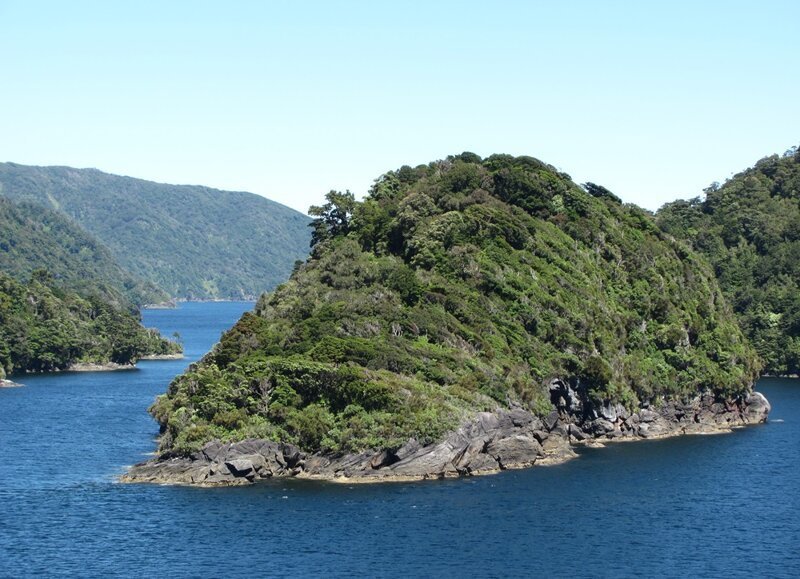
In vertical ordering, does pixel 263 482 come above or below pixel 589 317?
below

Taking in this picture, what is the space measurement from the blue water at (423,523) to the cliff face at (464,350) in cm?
670

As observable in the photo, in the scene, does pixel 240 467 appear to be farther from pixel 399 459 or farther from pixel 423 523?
pixel 423 523

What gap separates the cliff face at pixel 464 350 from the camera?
438 feet

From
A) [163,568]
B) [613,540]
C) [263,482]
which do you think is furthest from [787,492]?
[163,568]

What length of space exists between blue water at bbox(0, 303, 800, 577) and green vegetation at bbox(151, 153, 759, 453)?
34.1 ft

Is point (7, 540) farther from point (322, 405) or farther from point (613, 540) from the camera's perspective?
point (613, 540)

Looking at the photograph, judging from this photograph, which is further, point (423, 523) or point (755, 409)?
point (755, 409)

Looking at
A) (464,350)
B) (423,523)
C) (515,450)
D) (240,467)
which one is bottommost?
(423,523)

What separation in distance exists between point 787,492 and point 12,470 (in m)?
89.7

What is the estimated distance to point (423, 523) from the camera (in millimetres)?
111125

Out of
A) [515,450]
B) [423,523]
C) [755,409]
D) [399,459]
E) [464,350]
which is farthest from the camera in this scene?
[755,409]

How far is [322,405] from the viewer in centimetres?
13675

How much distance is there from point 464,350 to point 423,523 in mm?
46414

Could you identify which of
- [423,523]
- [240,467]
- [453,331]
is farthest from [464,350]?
[423,523]
